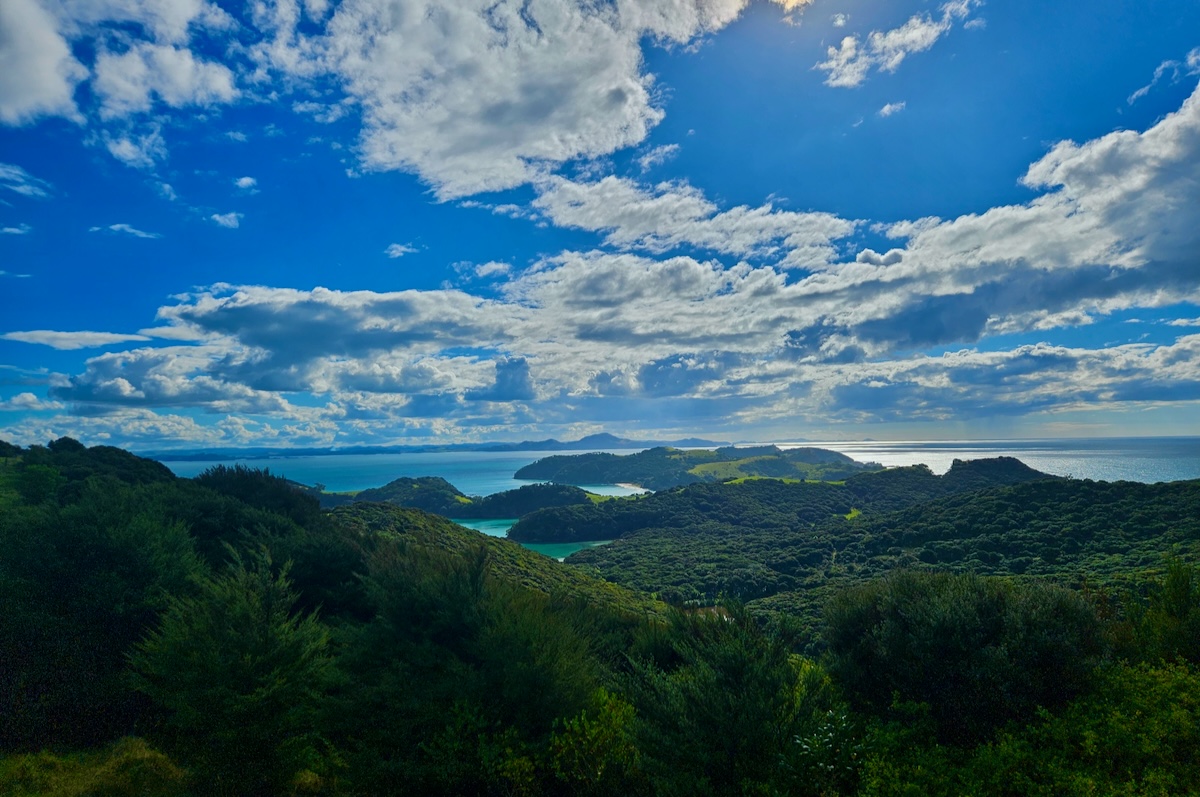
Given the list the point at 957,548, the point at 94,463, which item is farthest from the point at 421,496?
the point at 957,548

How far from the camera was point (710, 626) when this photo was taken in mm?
12617

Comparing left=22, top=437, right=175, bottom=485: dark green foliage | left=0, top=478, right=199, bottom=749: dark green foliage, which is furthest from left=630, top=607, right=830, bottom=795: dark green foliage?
left=22, top=437, right=175, bottom=485: dark green foliage

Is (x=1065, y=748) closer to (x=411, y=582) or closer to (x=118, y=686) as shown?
(x=411, y=582)

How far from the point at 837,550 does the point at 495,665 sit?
86.0 meters

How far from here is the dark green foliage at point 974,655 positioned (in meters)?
12.2

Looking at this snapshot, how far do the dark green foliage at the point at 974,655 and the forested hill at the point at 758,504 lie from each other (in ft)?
382

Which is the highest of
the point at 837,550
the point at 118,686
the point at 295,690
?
the point at 295,690

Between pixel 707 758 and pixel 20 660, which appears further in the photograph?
pixel 20 660

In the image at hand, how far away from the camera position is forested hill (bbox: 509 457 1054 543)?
13150cm

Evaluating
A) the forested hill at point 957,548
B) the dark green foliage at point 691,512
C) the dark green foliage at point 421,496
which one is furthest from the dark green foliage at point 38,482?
the dark green foliage at point 421,496

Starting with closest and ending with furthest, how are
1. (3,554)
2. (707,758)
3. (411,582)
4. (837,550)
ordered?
(707,758)
(411,582)
(3,554)
(837,550)

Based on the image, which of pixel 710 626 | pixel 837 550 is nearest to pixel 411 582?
pixel 710 626

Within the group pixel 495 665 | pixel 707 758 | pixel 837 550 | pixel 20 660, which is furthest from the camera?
pixel 837 550

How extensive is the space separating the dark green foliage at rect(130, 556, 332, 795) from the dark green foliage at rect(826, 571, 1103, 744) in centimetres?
1347
